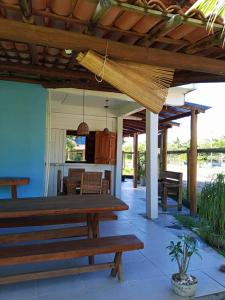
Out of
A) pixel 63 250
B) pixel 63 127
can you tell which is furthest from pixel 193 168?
pixel 63 250

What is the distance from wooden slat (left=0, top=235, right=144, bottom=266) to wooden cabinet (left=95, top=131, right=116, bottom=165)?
196 inches

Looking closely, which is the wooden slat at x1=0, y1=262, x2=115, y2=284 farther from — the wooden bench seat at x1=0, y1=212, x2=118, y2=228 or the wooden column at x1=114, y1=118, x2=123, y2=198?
the wooden column at x1=114, y1=118, x2=123, y2=198

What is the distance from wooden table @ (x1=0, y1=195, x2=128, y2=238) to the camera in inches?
97.4

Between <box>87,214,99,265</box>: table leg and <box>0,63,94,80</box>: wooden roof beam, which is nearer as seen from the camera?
<box>87,214,99,265</box>: table leg

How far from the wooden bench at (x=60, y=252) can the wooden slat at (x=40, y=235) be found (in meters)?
0.29

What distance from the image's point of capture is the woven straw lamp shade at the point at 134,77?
2287 mm

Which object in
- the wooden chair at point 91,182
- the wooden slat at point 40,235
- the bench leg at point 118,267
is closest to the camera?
the bench leg at point 118,267

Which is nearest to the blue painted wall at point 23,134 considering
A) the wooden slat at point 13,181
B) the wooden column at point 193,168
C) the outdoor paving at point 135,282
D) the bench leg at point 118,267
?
the wooden slat at point 13,181

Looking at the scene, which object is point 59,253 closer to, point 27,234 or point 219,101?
point 27,234

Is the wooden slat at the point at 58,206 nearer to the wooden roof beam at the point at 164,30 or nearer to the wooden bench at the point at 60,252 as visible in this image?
the wooden bench at the point at 60,252

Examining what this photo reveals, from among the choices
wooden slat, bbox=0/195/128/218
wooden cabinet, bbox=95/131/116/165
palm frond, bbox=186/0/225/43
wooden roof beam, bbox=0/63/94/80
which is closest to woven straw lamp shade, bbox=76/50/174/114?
palm frond, bbox=186/0/225/43

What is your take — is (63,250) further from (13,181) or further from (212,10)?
(212,10)

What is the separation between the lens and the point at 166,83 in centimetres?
260

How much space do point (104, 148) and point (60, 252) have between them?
5370 millimetres
